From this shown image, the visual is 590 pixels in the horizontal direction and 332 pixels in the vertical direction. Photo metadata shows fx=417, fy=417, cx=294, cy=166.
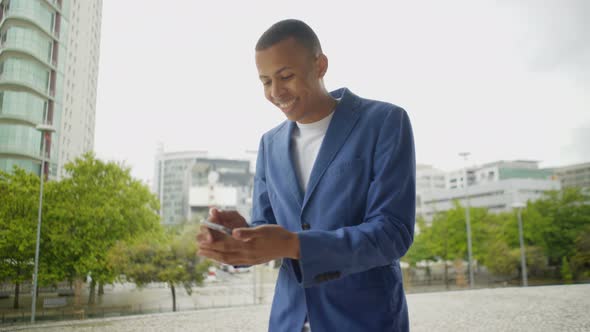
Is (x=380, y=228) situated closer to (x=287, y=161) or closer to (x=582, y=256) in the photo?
(x=287, y=161)

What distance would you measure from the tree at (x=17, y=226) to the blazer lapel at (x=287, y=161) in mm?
5600

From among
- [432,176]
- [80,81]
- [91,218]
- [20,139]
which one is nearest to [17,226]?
[20,139]

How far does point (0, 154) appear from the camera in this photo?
5.08 m

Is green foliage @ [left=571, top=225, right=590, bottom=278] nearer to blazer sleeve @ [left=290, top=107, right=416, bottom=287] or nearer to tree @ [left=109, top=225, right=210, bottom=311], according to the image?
tree @ [left=109, top=225, right=210, bottom=311]

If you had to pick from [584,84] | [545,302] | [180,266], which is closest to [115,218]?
[180,266]

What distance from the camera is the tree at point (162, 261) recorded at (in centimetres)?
822

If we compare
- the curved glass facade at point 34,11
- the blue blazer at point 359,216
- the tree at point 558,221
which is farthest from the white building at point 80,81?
the tree at point 558,221

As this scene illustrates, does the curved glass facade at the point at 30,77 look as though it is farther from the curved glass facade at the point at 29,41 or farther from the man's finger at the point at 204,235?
the man's finger at the point at 204,235

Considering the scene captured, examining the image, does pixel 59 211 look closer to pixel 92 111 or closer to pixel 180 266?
pixel 92 111

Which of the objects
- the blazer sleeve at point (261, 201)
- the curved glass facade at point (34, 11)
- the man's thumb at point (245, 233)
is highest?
the curved glass facade at point (34, 11)

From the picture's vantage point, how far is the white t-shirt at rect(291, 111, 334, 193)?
75cm

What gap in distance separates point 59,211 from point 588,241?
13199 mm

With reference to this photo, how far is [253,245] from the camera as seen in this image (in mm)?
467

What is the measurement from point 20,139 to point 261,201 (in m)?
5.64
